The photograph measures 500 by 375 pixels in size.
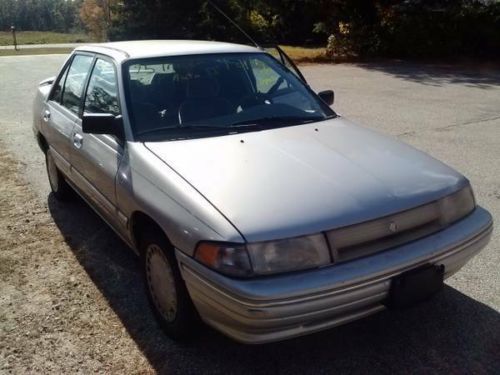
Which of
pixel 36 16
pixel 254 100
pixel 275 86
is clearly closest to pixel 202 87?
pixel 254 100

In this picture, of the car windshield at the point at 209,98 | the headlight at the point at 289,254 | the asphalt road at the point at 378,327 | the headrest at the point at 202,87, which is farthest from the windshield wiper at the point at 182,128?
the headlight at the point at 289,254

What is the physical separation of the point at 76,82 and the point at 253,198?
251 cm

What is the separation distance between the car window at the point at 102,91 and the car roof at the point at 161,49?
0.37ft

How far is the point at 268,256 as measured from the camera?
229cm

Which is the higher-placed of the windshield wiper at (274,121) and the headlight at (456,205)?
the windshield wiper at (274,121)

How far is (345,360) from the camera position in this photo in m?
2.69

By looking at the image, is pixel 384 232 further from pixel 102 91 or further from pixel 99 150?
pixel 102 91

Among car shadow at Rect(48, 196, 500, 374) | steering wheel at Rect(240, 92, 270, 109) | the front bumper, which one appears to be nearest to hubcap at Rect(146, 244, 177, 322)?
car shadow at Rect(48, 196, 500, 374)

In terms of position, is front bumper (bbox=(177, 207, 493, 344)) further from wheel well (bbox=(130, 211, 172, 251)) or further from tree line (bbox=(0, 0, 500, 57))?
tree line (bbox=(0, 0, 500, 57))

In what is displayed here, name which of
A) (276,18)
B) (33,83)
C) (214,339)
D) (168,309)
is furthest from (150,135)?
(276,18)

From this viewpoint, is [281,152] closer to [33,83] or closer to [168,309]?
[168,309]

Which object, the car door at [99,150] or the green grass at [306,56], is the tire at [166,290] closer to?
the car door at [99,150]

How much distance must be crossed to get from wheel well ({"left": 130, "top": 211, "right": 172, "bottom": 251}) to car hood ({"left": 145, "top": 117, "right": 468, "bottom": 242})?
1.15ft

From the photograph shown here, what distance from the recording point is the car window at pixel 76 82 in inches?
161
